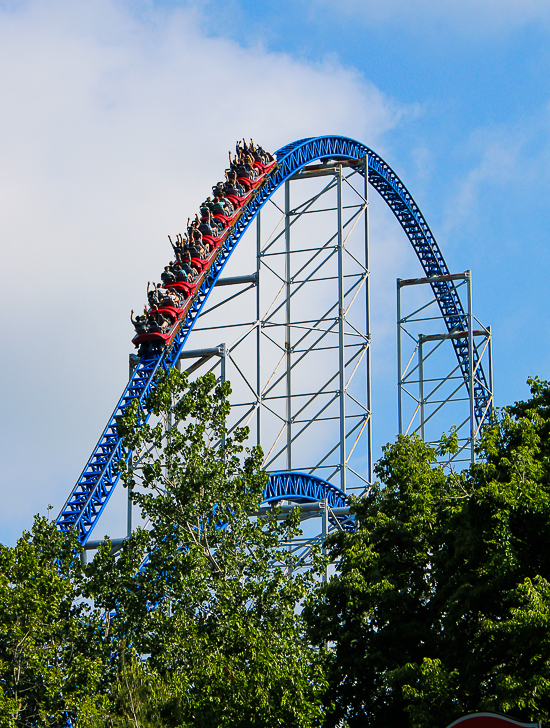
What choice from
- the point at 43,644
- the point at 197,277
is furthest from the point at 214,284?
the point at 43,644

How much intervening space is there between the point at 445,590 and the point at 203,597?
9.22 feet

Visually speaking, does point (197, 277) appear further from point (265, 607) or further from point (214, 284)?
point (265, 607)

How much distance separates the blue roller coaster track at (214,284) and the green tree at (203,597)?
3.80 feet

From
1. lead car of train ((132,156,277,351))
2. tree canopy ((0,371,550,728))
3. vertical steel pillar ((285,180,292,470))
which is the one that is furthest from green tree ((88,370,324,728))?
vertical steel pillar ((285,180,292,470))

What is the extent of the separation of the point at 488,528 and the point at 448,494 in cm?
207

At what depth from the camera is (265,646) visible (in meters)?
11.6

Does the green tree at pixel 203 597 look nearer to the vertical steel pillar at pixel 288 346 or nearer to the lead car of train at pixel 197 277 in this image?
the lead car of train at pixel 197 277

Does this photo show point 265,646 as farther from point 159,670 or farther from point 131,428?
point 131,428

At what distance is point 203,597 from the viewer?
1229 centimetres

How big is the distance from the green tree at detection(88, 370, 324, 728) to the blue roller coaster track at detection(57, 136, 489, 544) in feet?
3.80

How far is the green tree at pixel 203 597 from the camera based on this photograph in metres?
11.1

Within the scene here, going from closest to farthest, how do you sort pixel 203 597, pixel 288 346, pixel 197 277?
1. pixel 203 597
2. pixel 197 277
3. pixel 288 346

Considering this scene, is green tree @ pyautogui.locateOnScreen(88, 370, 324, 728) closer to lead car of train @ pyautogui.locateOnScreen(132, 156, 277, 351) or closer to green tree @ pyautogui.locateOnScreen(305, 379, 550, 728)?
green tree @ pyautogui.locateOnScreen(305, 379, 550, 728)

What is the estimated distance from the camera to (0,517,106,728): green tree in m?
12.5
